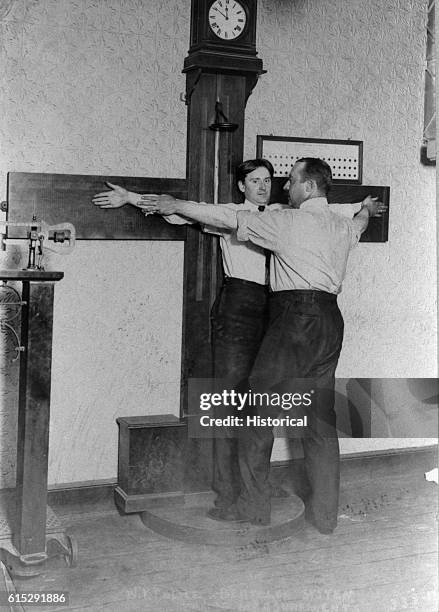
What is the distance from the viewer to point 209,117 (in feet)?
5.99

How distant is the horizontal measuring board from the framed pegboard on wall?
0.21 metres

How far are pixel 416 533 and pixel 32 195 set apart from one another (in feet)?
3.84

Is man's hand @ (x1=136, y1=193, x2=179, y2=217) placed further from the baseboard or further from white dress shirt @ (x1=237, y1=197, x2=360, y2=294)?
the baseboard

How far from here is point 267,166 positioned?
1.85 metres

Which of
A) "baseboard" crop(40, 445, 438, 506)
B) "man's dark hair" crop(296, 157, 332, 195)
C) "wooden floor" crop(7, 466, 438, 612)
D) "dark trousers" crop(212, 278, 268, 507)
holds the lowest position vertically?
"wooden floor" crop(7, 466, 438, 612)

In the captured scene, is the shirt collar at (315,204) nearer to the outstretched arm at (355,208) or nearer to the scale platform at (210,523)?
the outstretched arm at (355,208)

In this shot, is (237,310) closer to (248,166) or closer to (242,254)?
(242,254)

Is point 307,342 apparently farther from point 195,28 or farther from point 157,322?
point 195,28

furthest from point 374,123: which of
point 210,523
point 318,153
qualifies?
point 210,523

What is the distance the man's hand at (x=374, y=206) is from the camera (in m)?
1.94

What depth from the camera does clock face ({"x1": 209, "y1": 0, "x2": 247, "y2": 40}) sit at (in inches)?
71.2

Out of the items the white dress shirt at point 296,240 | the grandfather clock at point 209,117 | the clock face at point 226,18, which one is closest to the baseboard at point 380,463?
the grandfather clock at point 209,117

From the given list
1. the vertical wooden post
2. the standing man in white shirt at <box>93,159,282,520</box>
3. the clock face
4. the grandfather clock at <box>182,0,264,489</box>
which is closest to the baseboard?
the standing man in white shirt at <box>93,159,282,520</box>

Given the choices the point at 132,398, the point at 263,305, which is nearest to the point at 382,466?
the point at 263,305
